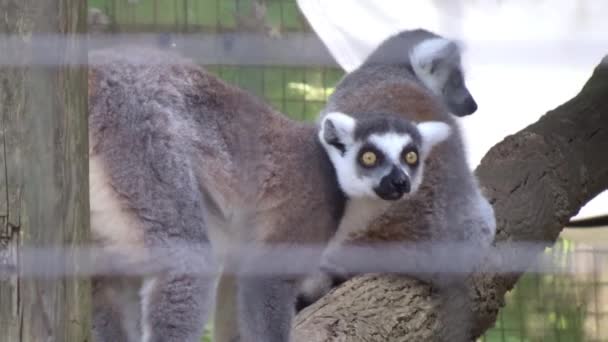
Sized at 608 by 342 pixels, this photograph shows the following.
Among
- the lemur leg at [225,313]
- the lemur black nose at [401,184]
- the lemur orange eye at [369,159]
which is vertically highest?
the lemur orange eye at [369,159]

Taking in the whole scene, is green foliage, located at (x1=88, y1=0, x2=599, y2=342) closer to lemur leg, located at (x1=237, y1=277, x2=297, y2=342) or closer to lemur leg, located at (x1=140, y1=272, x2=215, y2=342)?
lemur leg, located at (x1=237, y1=277, x2=297, y2=342)

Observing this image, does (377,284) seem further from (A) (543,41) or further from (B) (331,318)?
(A) (543,41)

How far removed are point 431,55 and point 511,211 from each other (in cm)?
76

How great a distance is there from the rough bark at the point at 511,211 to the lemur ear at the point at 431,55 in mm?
414

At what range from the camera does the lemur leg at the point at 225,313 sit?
301 centimetres

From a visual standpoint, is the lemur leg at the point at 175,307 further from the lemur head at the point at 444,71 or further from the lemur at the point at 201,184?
the lemur head at the point at 444,71

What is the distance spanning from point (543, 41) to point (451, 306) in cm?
130

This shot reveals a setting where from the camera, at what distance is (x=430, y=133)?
304 cm

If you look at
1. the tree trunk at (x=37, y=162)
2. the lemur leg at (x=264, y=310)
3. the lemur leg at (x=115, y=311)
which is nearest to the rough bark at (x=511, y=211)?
the lemur leg at (x=264, y=310)

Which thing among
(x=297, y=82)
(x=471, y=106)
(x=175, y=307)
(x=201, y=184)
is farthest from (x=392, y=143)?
(x=297, y=82)

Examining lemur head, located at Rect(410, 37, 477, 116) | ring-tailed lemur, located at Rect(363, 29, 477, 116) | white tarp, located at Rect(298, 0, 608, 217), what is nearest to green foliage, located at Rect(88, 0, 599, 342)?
white tarp, located at Rect(298, 0, 608, 217)

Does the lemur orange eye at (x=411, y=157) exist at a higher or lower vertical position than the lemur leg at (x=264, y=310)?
higher

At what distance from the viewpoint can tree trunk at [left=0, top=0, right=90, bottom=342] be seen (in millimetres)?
1783

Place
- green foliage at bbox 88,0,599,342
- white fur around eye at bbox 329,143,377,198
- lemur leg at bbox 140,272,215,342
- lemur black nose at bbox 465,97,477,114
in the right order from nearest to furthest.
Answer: lemur leg at bbox 140,272,215,342 < white fur around eye at bbox 329,143,377,198 < green foliage at bbox 88,0,599,342 < lemur black nose at bbox 465,97,477,114
